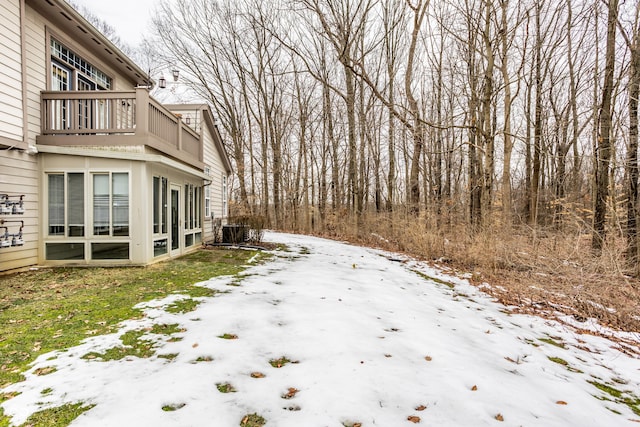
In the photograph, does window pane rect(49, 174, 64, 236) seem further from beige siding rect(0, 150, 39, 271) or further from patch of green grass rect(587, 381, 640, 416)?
patch of green grass rect(587, 381, 640, 416)

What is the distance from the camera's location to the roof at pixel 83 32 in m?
6.97

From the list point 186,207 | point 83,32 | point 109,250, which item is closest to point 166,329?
Result: point 109,250

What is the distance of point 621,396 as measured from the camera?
316 cm

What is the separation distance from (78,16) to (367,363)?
958cm

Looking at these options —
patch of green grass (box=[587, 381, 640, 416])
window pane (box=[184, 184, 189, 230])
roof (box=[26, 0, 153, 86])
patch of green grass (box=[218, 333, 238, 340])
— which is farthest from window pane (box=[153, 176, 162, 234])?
patch of green grass (box=[587, 381, 640, 416])

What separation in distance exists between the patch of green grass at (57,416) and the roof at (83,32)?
327 inches

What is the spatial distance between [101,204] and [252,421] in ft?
22.9

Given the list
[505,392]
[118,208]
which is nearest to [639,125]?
Answer: [505,392]

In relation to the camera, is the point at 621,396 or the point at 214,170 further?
the point at 214,170

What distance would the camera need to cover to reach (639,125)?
7578 millimetres

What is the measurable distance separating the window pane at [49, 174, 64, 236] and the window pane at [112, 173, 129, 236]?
1.12 metres

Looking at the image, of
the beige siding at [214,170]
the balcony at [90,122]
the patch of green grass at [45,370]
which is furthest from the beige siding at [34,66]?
the patch of green grass at [45,370]

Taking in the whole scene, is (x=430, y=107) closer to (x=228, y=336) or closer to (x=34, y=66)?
(x=34, y=66)

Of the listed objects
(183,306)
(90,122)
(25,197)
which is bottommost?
(183,306)
